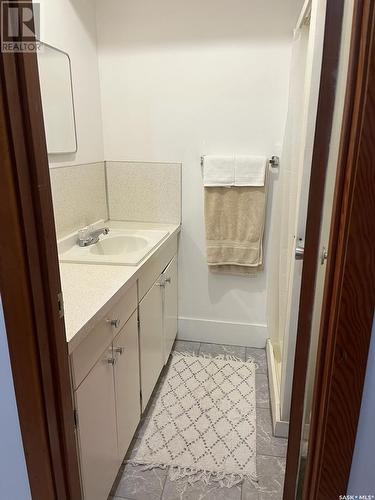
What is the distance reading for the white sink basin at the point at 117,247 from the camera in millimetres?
1696

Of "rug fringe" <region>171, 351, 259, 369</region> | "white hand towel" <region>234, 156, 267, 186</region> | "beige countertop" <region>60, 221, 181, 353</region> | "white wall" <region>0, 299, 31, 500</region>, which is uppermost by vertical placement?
"white hand towel" <region>234, 156, 267, 186</region>

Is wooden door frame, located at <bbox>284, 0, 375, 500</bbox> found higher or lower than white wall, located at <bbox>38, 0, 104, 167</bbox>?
lower

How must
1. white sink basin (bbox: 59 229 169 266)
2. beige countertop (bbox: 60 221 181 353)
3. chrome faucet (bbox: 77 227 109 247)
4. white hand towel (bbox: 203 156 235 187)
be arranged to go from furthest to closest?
1. white hand towel (bbox: 203 156 235 187)
2. chrome faucet (bbox: 77 227 109 247)
3. white sink basin (bbox: 59 229 169 266)
4. beige countertop (bbox: 60 221 181 353)

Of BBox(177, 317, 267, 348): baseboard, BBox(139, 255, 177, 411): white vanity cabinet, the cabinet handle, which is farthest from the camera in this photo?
BBox(177, 317, 267, 348): baseboard

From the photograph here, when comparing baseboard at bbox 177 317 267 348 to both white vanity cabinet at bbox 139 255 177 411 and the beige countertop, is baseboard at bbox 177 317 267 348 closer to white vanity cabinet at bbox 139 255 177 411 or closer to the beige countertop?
white vanity cabinet at bbox 139 255 177 411

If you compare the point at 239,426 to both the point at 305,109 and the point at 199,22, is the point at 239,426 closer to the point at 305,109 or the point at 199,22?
the point at 305,109

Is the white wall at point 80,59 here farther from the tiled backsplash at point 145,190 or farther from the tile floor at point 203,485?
the tile floor at point 203,485

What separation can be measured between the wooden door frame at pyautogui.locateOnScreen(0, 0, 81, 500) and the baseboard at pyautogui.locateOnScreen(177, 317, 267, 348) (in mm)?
1782

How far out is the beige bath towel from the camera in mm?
2297

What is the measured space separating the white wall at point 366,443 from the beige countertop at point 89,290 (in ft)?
2.39

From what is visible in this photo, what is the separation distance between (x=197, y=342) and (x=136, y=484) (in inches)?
48.7

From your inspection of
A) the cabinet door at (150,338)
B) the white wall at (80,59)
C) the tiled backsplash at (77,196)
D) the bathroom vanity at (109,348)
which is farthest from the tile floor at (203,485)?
the white wall at (80,59)

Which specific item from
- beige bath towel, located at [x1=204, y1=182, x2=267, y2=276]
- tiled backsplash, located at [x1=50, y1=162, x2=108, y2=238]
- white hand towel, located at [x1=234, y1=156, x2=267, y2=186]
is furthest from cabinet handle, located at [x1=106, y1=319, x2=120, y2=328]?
white hand towel, located at [x1=234, y1=156, x2=267, y2=186]

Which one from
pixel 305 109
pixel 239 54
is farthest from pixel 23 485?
pixel 239 54
